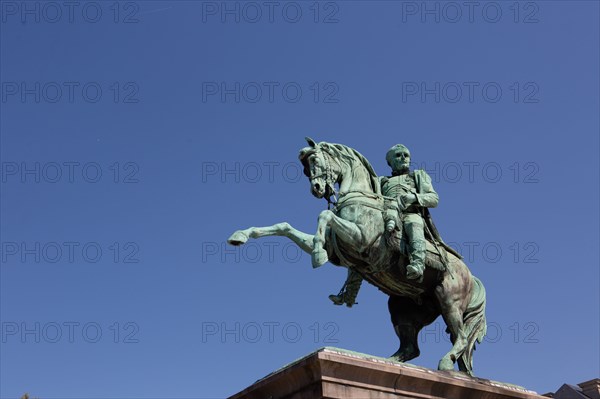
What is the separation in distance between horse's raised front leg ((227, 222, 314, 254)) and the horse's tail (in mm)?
3181

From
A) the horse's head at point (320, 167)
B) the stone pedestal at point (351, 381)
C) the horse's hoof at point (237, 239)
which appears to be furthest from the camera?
the horse's head at point (320, 167)

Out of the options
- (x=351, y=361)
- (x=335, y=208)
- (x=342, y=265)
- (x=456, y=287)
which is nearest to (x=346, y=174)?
(x=335, y=208)

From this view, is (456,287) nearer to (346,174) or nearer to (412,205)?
(412,205)

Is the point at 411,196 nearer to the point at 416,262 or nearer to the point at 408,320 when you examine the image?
the point at 416,262

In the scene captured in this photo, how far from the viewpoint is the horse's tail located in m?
13.2

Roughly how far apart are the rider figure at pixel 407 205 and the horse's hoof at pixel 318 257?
132 centimetres

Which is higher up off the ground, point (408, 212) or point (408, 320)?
point (408, 212)

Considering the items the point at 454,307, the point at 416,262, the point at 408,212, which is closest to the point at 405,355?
the point at 454,307

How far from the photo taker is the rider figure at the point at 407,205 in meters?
12.7

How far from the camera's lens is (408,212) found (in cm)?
1339

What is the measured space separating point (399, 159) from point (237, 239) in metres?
3.81

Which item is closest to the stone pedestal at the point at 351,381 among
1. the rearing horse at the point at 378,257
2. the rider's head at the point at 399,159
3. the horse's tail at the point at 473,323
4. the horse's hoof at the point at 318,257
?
the rearing horse at the point at 378,257

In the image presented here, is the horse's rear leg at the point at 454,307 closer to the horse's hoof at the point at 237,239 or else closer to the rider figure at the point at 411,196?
the rider figure at the point at 411,196

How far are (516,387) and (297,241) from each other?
4.18 meters
